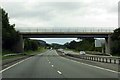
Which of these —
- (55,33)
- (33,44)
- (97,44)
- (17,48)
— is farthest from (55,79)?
(33,44)

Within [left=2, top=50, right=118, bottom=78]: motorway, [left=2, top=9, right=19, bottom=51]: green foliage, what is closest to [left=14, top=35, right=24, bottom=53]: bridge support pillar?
[left=2, top=9, right=19, bottom=51]: green foliage

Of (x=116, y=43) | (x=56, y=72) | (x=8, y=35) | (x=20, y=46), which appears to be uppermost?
(x=8, y=35)

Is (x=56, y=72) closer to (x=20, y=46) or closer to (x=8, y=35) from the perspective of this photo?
(x=8, y=35)

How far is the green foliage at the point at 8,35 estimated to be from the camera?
100 meters

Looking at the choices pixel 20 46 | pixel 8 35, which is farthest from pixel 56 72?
pixel 20 46

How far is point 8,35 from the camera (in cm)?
10262

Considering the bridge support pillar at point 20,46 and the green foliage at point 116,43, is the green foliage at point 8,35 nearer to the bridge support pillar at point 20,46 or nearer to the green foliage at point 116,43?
the bridge support pillar at point 20,46

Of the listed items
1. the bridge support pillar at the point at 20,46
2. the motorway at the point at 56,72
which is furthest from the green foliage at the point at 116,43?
the motorway at the point at 56,72

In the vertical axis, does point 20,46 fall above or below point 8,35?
below

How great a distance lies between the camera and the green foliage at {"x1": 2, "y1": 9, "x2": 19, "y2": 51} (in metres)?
100

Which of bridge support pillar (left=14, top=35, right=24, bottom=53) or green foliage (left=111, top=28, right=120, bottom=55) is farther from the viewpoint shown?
bridge support pillar (left=14, top=35, right=24, bottom=53)

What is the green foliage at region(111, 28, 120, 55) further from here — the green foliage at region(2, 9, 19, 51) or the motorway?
the motorway

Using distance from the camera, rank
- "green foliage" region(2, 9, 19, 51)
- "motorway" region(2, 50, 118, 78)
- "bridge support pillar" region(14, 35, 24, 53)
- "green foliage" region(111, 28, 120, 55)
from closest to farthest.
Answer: "motorway" region(2, 50, 118, 78) → "green foliage" region(2, 9, 19, 51) → "green foliage" region(111, 28, 120, 55) → "bridge support pillar" region(14, 35, 24, 53)

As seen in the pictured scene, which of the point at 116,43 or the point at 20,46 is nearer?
the point at 20,46
